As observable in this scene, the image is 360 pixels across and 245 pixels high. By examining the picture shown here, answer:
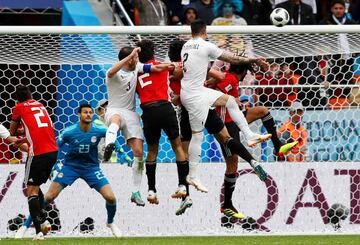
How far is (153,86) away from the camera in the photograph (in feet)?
49.2

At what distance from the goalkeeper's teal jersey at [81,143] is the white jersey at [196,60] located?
1489 millimetres

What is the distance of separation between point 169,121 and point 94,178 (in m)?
1.54

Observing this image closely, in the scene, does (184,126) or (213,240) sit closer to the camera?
(213,240)

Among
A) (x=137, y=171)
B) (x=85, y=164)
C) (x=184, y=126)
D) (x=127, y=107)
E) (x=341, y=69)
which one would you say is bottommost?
(x=85, y=164)

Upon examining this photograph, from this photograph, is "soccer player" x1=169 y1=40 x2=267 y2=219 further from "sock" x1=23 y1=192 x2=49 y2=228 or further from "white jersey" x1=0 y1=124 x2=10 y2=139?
"white jersey" x1=0 y1=124 x2=10 y2=139

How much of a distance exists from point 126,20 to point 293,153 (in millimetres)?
4718

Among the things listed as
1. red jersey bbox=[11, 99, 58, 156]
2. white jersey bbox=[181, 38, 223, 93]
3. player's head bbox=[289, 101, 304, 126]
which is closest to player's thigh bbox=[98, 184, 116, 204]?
red jersey bbox=[11, 99, 58, 156]

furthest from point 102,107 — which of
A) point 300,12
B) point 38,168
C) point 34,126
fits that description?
point 300,12

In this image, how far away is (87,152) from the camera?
16.0 m

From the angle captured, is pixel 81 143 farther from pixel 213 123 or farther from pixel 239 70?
pixel 239 70

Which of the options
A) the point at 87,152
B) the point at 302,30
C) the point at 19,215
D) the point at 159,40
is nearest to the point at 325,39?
the point at 302,30

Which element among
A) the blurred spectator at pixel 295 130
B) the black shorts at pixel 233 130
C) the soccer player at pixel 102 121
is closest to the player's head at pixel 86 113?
the soccer player at pixel 102 121

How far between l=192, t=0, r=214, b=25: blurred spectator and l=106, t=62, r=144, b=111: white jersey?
5.00m

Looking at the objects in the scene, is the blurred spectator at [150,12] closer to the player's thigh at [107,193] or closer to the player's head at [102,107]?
the player's head at [102,107]
